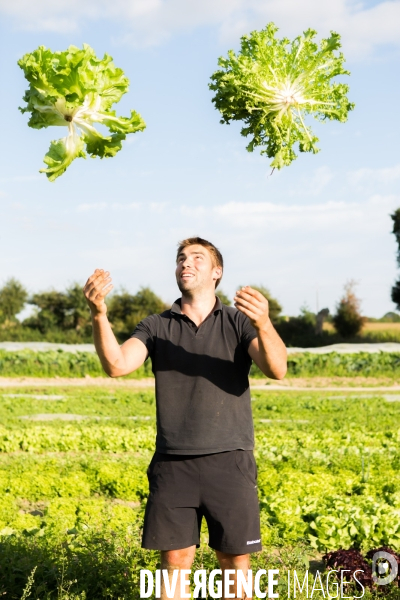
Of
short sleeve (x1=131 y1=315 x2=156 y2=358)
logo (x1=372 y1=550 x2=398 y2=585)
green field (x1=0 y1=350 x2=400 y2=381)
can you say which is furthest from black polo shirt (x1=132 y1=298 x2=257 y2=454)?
green field (x1=0 y1=350 x2=400 y2=381)

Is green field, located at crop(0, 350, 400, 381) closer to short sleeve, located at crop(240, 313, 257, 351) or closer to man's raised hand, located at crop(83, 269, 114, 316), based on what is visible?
short sleeve, located at crop(240, 313, 257, 351)

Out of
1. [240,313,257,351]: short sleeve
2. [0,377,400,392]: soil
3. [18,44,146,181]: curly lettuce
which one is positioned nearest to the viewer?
[18,44,146,181]: curly lettuce

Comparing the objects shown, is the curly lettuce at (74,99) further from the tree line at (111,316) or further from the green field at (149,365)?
the tree line at (111,316)

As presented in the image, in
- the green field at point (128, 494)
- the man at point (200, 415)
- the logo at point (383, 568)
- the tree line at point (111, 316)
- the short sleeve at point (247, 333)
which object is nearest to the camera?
the man at point (200, 415)

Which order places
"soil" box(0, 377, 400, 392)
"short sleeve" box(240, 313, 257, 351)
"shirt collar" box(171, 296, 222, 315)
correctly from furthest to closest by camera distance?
"soil" box(0, 377, 400, 392), "shirt collar" box(171, 296, 222, 315), "short sleeve" box(240, 313, 257, 351)

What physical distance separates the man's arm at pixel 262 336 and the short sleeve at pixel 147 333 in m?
0.58

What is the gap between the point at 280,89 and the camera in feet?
15.6

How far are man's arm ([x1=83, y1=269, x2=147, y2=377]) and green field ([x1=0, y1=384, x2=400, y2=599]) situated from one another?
53.1 inches

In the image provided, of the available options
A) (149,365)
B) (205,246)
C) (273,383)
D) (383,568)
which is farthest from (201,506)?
(149,365)

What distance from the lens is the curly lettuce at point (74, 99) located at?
3.74 meters

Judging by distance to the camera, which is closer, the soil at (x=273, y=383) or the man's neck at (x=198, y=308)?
the man's neck at (x=198, y=308)

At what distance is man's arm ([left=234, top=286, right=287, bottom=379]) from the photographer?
12.5ft

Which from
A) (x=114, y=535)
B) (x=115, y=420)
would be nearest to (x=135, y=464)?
(x=114, y=535)

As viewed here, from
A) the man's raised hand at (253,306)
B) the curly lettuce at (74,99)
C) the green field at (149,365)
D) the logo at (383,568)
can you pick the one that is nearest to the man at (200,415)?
the man's raised hand at (253,306)
